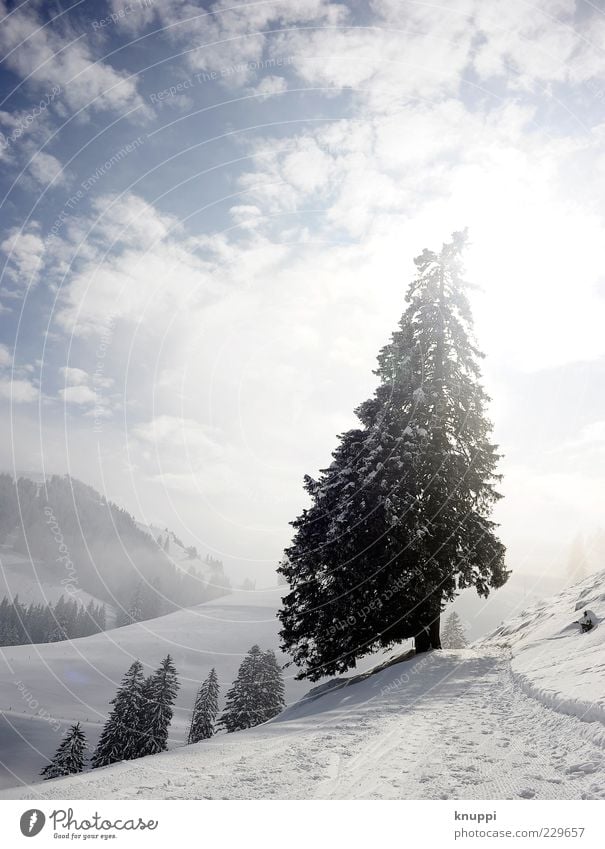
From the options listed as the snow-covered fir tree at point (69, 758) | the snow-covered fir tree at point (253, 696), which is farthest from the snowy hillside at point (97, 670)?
the snow-covered fir tree at point (253, 696)

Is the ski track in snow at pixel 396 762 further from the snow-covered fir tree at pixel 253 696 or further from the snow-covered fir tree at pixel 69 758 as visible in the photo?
the snow-covered fir tree at pixel 69 758

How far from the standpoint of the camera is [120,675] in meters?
79.1

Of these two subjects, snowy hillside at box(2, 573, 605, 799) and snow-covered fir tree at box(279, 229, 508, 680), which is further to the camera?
snow-covered fir tree at box(279, 229, 508, 680)

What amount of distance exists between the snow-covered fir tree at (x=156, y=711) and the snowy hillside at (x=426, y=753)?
36527 mm

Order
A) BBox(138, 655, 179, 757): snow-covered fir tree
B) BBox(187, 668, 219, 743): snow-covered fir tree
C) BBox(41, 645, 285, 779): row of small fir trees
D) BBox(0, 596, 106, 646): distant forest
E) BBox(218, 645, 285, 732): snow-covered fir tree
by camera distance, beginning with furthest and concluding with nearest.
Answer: BBox(0, 596, 106, 646): distant forest → BBox(187, 668, 219, 743): snow-covered fir tree → BBox(218, 645, 285, 732): snow-covered fir tree → BBox(138, 655, 179, 757): snow-covered fir tree → BBox(41, 645, 285, 779): row of small fir trees

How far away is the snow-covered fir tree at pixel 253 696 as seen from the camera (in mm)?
39031

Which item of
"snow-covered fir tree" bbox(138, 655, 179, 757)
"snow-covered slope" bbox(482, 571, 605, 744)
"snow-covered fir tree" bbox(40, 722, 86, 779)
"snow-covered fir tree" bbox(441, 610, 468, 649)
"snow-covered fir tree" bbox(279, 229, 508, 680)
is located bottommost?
A: "snow-covered fir tree" bbox(40, 722, 86, 779)

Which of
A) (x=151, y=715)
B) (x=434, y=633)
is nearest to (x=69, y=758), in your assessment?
(x=151, y=715)

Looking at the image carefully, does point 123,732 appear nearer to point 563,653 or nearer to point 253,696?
point 253,696
